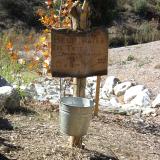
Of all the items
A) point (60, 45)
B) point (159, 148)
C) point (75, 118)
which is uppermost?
point (60, 45)

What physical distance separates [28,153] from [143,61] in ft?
28.0

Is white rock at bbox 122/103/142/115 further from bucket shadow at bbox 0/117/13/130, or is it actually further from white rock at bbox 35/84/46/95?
bucket shadow at bbox 0/117/13/130

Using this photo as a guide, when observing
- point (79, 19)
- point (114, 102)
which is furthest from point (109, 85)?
point (79, 19)

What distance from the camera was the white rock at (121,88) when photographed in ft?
34.8

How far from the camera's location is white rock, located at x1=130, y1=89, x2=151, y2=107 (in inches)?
379

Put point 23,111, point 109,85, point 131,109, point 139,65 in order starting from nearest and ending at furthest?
point 23,111
point 131,109
point 109,85
point 139,65

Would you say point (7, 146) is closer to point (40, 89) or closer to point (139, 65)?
point (40, 89)

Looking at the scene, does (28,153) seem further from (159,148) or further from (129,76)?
(129,76)

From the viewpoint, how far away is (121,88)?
10672 millimetres

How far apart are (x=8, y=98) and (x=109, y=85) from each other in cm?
416

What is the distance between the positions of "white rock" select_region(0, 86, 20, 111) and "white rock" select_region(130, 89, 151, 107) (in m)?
2.98

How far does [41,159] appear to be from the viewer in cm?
529

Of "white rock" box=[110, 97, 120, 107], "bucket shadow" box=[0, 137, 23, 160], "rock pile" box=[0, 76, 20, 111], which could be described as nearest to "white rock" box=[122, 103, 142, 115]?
"white rock" box=[110, 97, 120, 107]

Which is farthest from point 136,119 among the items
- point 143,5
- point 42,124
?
point 143,5
